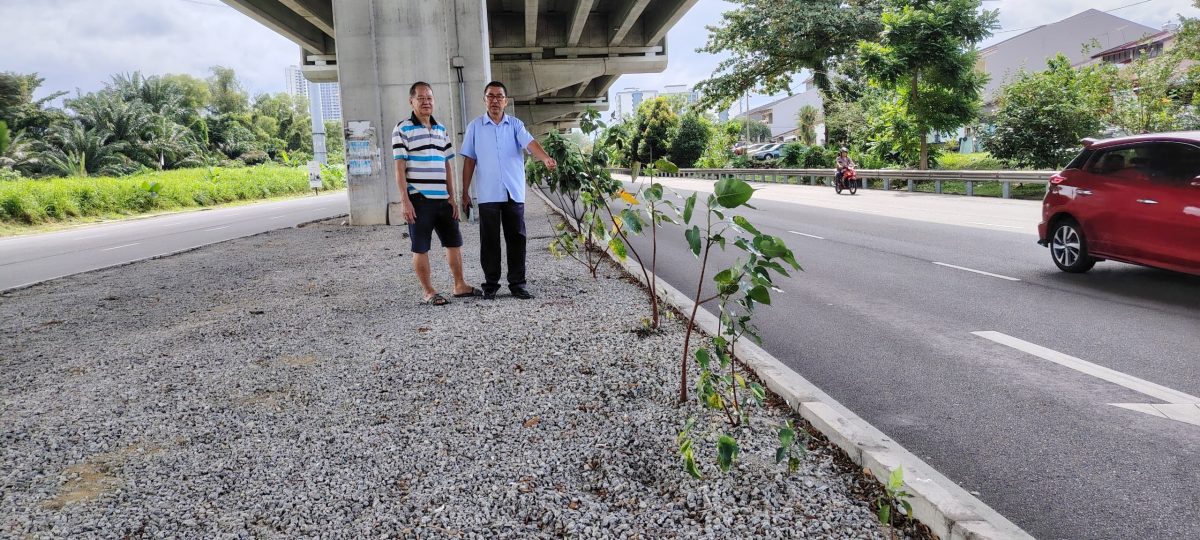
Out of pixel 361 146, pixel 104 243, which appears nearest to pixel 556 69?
pixel 361 146

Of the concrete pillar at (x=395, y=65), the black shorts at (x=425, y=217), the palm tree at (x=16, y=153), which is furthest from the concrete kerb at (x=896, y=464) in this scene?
the palm tree at (x=16, y=153)

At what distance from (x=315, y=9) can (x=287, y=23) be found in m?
2.76

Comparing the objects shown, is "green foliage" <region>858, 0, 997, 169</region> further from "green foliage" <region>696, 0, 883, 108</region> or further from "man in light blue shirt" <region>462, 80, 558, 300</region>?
"man in light blue shirt" <region>462, 80, 558, 300</region>

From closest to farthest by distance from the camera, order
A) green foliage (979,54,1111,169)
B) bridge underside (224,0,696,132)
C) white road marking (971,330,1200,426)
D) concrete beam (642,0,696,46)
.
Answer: white road marking (971,330,1200,426) < concrete beam (642,0,696,46) < green foliage (979,54,1111,169) < bridge underside (224,0,696,132)

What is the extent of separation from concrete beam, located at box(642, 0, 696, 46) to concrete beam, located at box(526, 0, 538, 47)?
3.68 m

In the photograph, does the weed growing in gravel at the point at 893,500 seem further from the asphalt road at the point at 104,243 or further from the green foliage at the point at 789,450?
the asphalt road at the point at 104,243

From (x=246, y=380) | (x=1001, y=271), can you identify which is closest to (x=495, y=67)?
(x=1001, y=271)

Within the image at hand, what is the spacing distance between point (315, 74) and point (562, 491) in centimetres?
2964

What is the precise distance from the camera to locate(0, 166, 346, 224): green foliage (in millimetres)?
22781

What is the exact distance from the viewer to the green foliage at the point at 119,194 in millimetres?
22781

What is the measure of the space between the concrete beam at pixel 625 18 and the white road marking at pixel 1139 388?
16369mm

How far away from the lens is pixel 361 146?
15.7 m

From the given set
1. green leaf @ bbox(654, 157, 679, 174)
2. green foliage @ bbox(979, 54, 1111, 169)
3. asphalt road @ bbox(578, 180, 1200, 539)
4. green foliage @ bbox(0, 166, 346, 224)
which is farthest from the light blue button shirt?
green foliage @ bbox(0, 166, 346, 224)

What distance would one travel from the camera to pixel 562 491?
2975 mm
